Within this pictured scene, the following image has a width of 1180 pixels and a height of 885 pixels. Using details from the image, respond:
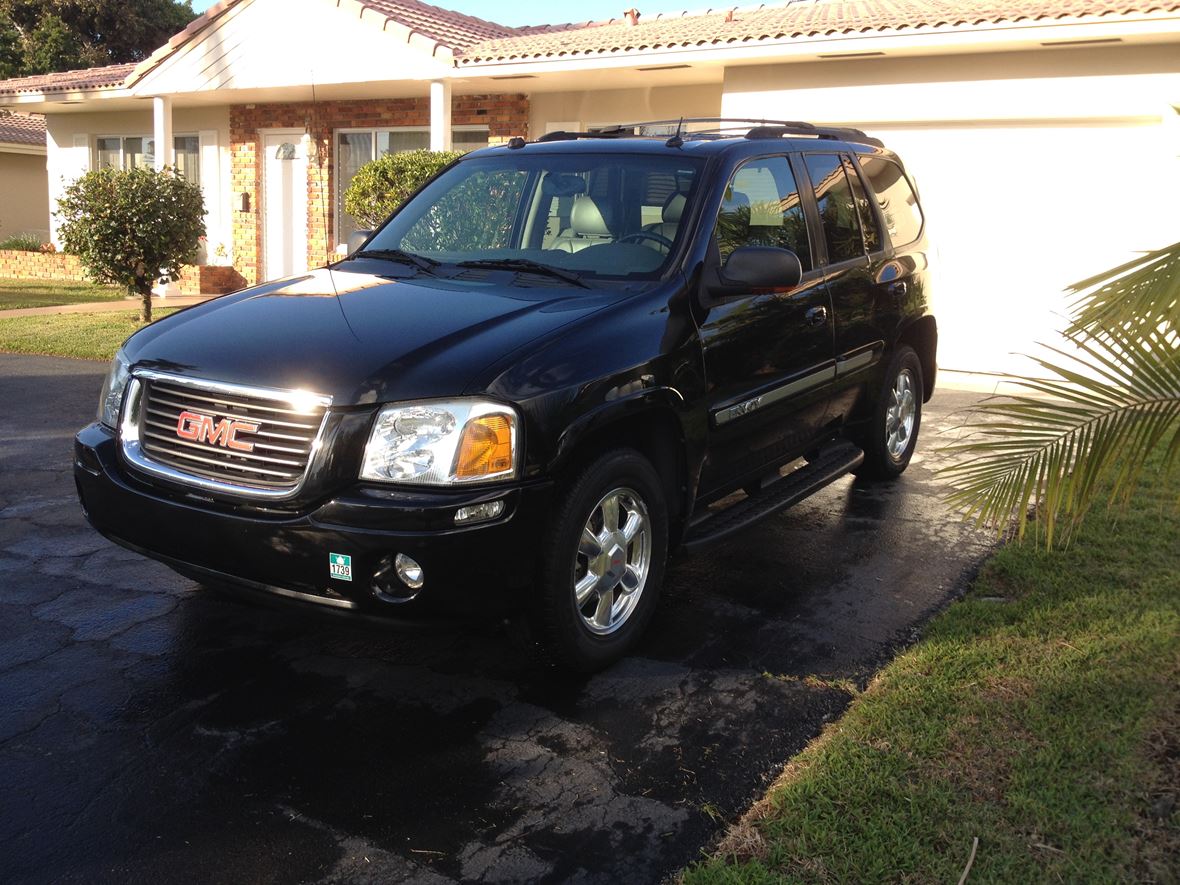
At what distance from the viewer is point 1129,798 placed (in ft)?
10.7

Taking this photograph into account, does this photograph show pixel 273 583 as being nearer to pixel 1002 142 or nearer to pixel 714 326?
pixel 714 326

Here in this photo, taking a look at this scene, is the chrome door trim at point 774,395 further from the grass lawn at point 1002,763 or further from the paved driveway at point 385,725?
the grass lawn at point 1002,763

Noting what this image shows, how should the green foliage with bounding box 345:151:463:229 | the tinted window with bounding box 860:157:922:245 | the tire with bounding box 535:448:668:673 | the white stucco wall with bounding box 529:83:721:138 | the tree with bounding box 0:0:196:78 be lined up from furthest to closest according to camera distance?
1. the tree with bounding box 0:0:196:78
2. the white stucco wall with bounding box 529:83:721:138
3. the green foliage with bounding box 345:151:463:229
4. the tinted window with bounding box 860:157:922:245
5. the tire with bounding box 535:448:668:673

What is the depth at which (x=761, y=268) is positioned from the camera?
4367 millimetres

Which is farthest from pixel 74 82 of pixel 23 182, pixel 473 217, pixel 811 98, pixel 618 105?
pixel 473 217

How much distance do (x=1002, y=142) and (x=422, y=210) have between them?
8158 mm

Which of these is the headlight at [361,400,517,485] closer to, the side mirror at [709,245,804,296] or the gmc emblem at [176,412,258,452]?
the gmc emblem at [176,412,258,452]

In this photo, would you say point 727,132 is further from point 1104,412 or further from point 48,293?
point 48,293

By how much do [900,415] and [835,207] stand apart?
1.75 m

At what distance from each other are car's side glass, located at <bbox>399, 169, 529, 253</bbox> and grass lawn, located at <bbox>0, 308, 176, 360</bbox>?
23.1 ft

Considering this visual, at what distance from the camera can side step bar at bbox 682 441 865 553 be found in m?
4.61

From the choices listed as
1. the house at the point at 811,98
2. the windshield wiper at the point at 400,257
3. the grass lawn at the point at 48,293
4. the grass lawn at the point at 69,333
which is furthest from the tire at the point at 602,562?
the grass lawn at the point at 48,293

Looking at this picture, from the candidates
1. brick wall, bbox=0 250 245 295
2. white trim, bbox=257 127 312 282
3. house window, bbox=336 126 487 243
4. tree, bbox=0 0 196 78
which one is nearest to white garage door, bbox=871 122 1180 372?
house window, bbox=336 126 487 243

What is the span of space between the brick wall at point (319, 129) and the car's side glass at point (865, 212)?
10.5 metres
